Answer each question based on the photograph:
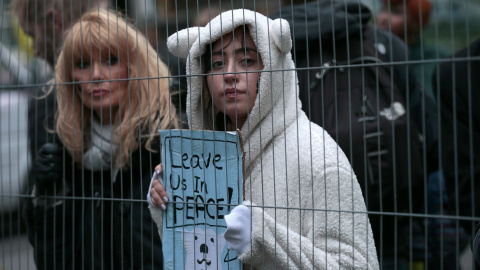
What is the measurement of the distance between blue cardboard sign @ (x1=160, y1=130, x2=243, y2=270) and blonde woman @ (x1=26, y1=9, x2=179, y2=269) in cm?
23

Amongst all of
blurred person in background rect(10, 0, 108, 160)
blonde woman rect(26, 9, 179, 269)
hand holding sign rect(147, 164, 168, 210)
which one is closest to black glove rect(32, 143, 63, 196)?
blonde woman rect(26, 9, 179, 269)

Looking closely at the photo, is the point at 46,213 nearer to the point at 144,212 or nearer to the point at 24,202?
the point at 24,202

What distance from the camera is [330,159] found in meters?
2.12

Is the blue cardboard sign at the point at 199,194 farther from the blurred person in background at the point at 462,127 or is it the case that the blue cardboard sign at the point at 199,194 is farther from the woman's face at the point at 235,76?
the blurred person in background at the point at 462,127

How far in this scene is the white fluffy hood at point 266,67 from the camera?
2221 millimetres

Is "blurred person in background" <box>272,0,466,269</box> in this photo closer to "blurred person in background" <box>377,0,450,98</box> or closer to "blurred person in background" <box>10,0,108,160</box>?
"blurred person in background" <box>377,0,450,98</box>

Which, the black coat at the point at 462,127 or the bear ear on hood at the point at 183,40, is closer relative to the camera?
the bear ear on hood at the point at 183,40

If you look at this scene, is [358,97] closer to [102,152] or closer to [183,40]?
[183,40]

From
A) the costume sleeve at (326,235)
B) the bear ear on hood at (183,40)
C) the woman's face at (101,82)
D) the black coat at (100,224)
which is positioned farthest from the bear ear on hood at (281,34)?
the woman's face at (101,82)

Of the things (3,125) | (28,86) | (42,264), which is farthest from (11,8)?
(3,125)

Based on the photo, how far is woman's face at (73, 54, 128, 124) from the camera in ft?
9.20

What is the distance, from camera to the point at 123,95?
2852 mm

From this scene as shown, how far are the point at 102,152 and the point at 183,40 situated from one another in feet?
2.16

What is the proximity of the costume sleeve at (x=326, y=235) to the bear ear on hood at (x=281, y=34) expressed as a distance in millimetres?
397
